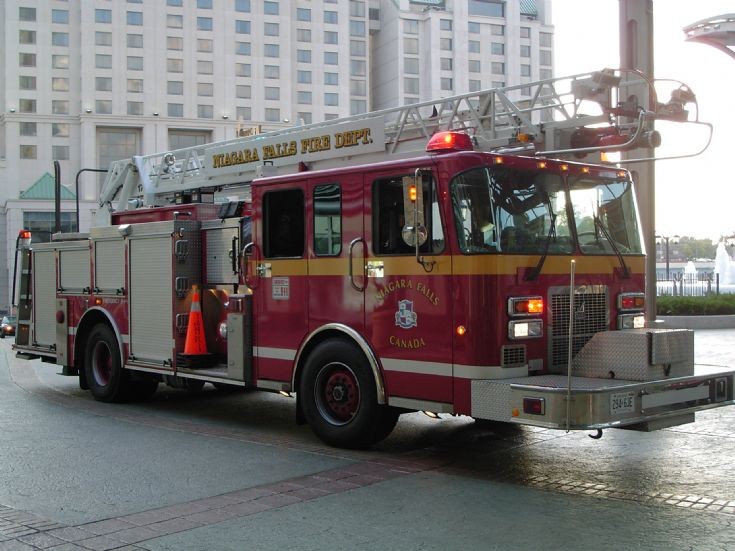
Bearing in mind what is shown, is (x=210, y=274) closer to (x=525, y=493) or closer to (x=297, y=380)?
(x=297, y=380)

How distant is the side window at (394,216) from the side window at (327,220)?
0.49 m

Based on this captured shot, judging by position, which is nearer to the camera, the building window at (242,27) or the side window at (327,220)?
the side window at (327,220)

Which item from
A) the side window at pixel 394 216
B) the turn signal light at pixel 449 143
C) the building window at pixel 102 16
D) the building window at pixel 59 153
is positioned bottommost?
the side window at pixel 394 216

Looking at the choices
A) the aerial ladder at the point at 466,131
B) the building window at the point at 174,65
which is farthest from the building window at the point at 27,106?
the aerial ladder at the point at 466,131

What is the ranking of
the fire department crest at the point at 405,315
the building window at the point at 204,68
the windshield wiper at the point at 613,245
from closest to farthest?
the fire department crest at the point at 405,315
the windshield wiper at the point at 613,245
the building window at the point at 204,68

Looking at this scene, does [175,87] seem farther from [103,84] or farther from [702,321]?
[702,321]

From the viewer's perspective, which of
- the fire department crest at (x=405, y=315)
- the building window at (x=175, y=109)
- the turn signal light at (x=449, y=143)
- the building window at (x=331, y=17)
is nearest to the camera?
the turn signal light at (x=449, y=143)

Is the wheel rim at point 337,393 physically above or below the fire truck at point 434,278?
below

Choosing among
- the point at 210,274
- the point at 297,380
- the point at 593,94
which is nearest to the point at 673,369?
the point at 593,94

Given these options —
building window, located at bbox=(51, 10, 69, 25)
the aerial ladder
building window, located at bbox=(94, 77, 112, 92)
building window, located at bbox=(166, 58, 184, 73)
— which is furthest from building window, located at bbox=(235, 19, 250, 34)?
the aerial ladder

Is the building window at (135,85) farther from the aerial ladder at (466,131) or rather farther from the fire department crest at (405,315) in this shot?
the fire department crest at (405,315)

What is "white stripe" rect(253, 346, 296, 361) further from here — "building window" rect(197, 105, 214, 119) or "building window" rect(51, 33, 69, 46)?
"building window" rect(51, 33, 69, 46)

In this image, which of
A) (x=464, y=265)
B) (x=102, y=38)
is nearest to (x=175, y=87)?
(x=102, y=38)

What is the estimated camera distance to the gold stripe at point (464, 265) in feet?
23.7
